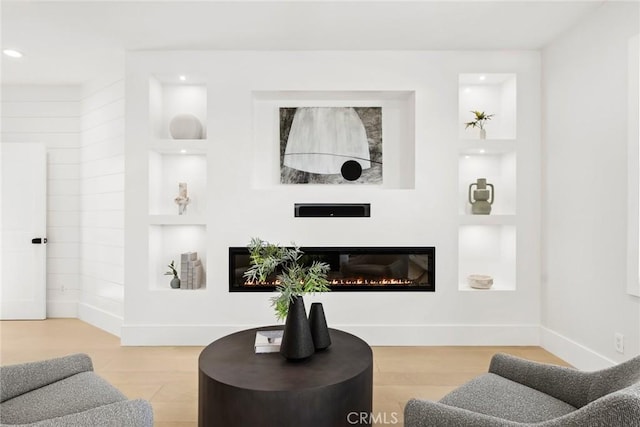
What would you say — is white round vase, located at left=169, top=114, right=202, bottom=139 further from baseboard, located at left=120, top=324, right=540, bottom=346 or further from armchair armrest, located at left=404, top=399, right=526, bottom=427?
armchair armrest, located at left=404, top=399, right=526, bottom=427

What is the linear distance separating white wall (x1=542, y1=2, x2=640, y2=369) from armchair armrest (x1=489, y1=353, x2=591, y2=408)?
121 cm

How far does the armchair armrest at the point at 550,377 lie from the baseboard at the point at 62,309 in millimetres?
4303

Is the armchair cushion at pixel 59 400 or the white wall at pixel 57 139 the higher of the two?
the white wall at pixel 57 139

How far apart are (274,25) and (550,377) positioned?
9.36ft

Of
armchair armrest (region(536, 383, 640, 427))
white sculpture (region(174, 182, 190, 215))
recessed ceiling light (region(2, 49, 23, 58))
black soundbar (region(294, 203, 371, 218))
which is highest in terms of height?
recessed ceiling light (region(2, 49, 23, 58))

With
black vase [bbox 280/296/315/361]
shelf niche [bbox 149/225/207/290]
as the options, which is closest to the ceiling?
shelf niche [bbox 149/225/207/290]

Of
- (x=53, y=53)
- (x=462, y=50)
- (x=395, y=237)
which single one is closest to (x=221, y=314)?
(x=395, y=237)

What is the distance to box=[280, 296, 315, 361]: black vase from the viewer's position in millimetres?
1846

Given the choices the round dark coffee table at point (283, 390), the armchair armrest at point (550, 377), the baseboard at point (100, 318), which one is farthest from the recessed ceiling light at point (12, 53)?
the armchair armrest at point (550, 377)

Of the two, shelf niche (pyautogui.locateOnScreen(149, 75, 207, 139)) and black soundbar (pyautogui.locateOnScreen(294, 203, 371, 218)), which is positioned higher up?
shelf niche (pyautogui.locateOnScreen(149, 75, 207, 139))

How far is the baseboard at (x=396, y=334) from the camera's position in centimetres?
344

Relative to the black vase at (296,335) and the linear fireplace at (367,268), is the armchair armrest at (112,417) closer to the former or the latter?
the black vase at (296,335)

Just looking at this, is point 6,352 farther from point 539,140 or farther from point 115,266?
point 539,140

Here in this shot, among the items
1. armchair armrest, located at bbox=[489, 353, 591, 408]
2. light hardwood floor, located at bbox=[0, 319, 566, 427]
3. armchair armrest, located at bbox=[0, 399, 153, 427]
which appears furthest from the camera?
light hardwood floor, located at bbox=[0, 319, 566, 427]
